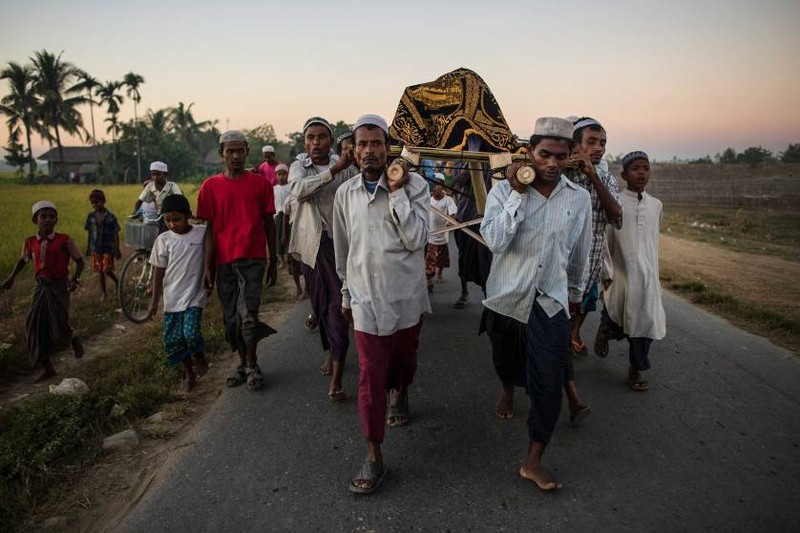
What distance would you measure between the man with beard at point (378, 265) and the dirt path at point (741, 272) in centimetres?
559

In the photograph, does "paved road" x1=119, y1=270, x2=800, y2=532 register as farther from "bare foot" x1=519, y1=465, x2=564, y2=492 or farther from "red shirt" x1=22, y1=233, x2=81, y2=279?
"red shirt" x1=22, y1=233, x2=81, y2=279

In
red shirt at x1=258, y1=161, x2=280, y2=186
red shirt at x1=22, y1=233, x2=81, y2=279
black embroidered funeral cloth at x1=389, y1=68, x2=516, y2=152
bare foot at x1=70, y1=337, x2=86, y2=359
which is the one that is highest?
black embroidered funeral cloth at x1=389, y1=68, x2=516, y2=152

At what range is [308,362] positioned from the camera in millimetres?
4992

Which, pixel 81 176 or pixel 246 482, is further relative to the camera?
pixel 81 176

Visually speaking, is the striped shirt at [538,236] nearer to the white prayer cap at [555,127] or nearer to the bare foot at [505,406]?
the white prayer cap at [555,127]

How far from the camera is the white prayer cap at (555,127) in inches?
112

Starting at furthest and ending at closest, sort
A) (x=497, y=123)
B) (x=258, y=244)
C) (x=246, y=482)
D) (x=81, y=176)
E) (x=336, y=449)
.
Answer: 1. (x=81, y=176)
2. (x=497, y=123)
3. (x=258, y=244)
4. (x=336, y=449)
5. (x=246, y=482)

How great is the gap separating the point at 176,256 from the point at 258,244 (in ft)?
2.51

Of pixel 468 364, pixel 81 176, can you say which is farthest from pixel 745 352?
pixel 81 176

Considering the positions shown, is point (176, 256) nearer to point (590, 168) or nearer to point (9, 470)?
point (9, 470)

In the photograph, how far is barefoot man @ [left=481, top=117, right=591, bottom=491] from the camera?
2.86 metres

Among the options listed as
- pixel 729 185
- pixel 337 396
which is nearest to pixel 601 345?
pixel 337 396

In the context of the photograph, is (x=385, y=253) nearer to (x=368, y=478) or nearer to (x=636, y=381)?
(x=368, y=478)

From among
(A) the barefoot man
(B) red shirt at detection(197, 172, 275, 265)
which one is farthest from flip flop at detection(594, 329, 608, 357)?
(B) red shirt at detection(197, 172, 275, 265)
